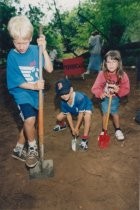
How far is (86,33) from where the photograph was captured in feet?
71.6

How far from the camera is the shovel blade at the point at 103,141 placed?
4.76 m

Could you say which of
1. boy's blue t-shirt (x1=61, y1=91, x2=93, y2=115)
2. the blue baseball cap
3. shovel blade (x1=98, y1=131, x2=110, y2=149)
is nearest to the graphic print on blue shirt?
the blue baseball cap

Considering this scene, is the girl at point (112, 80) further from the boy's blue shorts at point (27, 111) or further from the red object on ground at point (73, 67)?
the red object on ground at point (73, 67)

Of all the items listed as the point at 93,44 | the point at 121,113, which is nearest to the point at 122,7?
the point at 93,44

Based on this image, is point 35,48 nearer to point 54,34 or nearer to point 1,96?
point 1,96

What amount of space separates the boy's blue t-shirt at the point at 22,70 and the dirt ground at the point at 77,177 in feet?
3.33

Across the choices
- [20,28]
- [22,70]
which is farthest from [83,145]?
[20,28]

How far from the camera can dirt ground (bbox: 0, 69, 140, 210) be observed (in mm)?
3506

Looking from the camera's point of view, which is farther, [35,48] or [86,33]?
[86,33]

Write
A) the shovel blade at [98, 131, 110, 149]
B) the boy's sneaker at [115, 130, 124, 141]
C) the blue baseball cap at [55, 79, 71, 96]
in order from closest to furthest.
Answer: the blue baseball cap at [55, 79, 71, 96] < the shovel blade at [98, 131, 110, 149] < the boy's sneaker at [115, 130, 124, 141]

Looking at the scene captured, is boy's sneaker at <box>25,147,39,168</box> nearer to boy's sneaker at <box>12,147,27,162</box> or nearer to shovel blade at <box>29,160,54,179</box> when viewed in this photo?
shovel blade at <box>29,160,54,179</box>

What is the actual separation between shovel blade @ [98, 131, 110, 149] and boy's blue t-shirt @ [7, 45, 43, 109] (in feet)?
4.51

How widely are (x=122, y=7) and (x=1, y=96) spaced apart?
45.3ft

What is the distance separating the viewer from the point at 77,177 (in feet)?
13.1
